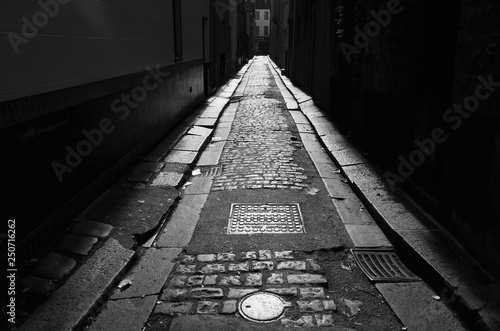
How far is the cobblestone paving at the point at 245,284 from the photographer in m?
3.16

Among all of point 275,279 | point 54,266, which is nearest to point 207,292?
point 275,279

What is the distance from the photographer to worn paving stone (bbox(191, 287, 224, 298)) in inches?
132

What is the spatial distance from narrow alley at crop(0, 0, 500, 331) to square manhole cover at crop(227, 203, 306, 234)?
1.0 inches

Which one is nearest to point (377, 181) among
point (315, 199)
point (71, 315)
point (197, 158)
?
point (315, 199)

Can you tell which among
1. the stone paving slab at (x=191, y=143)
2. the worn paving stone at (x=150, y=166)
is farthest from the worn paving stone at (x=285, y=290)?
the stone paving slab at (x=191, y=143)

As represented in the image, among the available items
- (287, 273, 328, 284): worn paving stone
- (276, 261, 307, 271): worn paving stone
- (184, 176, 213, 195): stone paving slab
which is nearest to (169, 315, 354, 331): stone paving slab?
(287, 273, 328, 284): worn paving stone

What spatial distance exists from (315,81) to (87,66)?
9.09 meters

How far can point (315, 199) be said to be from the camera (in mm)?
5371

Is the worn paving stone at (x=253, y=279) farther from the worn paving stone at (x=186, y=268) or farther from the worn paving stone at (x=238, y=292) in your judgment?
the worn paving stone at (x=186, y=268)

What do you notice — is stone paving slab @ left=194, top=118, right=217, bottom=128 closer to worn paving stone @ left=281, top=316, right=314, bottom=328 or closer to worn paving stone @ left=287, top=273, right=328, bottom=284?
worn paving stone @ left=287, top=273, right=328, bottom=284

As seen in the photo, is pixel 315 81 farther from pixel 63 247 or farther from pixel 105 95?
pixel 63 247

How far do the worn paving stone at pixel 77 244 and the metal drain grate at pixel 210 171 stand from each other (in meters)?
2.64

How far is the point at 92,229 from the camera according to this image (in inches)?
163

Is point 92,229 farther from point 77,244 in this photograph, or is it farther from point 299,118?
point 299,118
